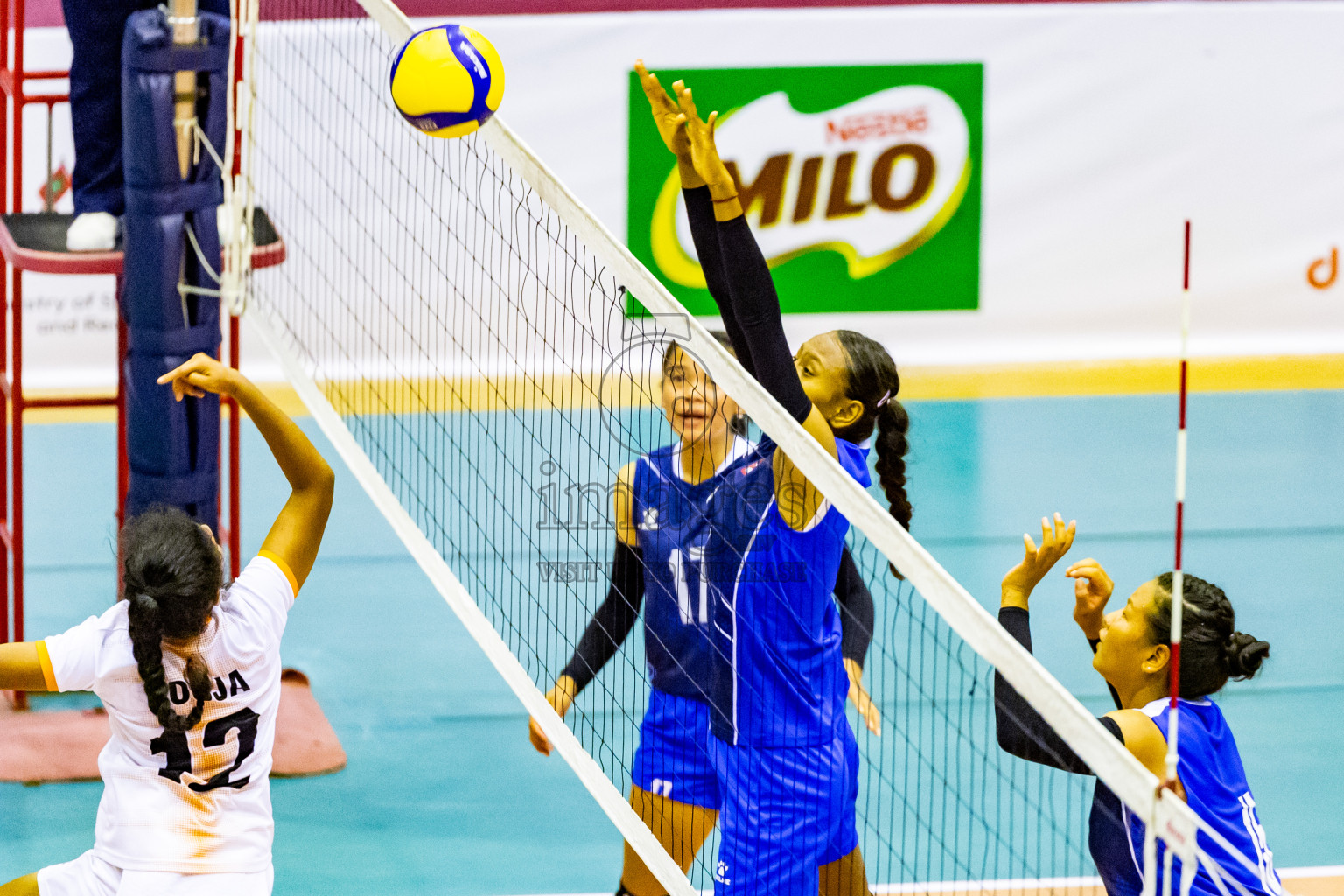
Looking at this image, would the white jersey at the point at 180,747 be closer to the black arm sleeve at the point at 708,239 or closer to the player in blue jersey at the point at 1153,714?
the black arm sleeve at the point at 708,239

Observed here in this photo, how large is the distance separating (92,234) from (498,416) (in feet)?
13.3

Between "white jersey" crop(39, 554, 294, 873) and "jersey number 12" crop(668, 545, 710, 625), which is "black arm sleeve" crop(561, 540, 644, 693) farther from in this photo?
"white jersey" crop(39, 554, 294, 873)

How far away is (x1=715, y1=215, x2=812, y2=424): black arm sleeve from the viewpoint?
9.77 feet

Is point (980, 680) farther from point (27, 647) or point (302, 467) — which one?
point (27, 647)

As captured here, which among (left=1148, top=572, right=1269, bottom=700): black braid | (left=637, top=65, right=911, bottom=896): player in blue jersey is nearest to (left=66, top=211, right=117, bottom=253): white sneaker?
(left=637, top=65, right=911, bottom=896): player in blue jersey

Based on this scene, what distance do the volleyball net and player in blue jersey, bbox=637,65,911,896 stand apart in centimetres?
12

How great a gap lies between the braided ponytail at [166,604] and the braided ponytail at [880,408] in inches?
50.3

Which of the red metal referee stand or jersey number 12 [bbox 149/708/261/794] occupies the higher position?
the red metal referee stand

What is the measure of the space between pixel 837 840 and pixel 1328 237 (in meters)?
8.35

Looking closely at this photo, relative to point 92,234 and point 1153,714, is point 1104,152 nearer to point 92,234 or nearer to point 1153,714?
point 92,234

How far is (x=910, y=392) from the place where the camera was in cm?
979

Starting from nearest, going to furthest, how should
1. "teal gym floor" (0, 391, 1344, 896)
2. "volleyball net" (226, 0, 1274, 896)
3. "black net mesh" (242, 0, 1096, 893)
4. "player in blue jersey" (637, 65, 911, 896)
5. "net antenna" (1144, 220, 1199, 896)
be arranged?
"net antenna" (1144, 220, 1199, 896) < "player in blue jersey" (637, 65, 911, 896) < "volleyball net" (226, 0, 1274, 896) < "teal gym floor" (0, 391, 1344, 896) < "black net mesh" (242, 0, 1096, 893)

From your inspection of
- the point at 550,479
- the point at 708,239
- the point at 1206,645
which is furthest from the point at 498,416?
the point at 1206,645

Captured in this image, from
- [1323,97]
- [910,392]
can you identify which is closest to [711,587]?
[910,392]
